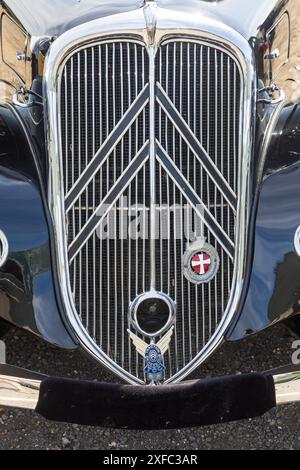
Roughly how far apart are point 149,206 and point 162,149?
31 cm

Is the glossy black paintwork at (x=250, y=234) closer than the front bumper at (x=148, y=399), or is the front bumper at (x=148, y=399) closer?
the front bumper at (x=148, y=399)

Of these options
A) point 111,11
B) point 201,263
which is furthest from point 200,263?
point 111,11

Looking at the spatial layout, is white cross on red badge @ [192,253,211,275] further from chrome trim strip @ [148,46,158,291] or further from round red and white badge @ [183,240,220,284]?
chrome trim strip @ [148,46,158,291]

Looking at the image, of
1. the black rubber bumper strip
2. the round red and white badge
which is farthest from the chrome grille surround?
the black rubber bumper strip

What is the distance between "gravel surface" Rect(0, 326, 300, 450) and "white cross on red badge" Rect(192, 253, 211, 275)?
946 millimetres

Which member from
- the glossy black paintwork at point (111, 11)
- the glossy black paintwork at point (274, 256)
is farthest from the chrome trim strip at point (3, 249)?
the glossy black paintwork at point (111, 11)

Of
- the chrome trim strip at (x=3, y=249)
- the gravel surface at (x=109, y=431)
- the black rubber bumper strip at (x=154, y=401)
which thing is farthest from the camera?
the gravel surface at (x=109, y=431)

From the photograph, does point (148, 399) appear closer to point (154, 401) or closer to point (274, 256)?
point (154, 401)

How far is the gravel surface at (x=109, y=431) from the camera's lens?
343 cm

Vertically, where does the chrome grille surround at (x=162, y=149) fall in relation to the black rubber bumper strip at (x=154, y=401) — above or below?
above

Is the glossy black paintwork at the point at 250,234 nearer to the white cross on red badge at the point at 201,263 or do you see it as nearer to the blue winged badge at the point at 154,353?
the white cross on red badge at the point at 201,263

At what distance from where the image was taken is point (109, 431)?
3.46 metres

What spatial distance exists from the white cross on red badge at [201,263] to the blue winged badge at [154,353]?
13.1 inches

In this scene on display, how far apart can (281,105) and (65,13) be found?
61.2 inches
